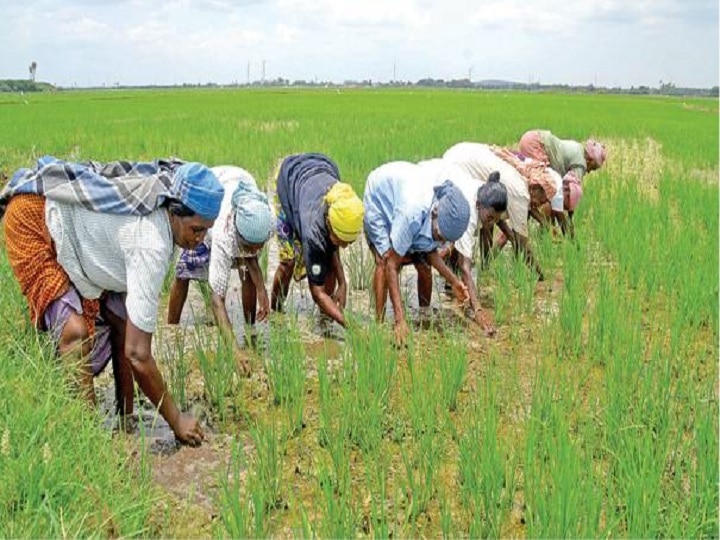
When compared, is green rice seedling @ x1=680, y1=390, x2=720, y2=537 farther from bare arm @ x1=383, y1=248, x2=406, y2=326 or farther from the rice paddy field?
bare arm @ x1=383, y1=248, x2=406, y2=326

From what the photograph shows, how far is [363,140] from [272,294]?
7292 mm

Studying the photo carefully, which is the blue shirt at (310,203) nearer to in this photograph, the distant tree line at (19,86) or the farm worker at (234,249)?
the farm worker at (234,249)

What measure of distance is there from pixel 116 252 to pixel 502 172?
3052 millimetres

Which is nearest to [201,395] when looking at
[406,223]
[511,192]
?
[406,223]

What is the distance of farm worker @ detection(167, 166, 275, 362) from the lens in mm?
3303

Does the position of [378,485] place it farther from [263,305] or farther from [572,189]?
[572,189]

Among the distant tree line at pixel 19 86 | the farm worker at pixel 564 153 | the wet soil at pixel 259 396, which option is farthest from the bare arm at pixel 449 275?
the distant tree line at pixel 19 86

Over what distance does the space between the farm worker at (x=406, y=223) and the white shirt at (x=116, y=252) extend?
150cm

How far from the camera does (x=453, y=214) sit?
11.6ft

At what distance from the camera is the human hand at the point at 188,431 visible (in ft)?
8.87

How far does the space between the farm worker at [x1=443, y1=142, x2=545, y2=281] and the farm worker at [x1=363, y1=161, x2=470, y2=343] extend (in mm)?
854

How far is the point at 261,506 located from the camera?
82.7 inches

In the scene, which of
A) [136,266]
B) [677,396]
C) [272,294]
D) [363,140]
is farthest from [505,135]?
[136,266]

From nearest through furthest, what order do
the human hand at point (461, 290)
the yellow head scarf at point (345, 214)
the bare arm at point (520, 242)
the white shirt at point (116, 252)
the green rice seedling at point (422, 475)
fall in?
1. the green rice seedling at point (422, 475)
2. the white shirt at point (116, 252)
3. the yellow head scarf at point (345, 214)
4. the human hand at point (461, 290)
5. the bare arm at point (520, 242)
